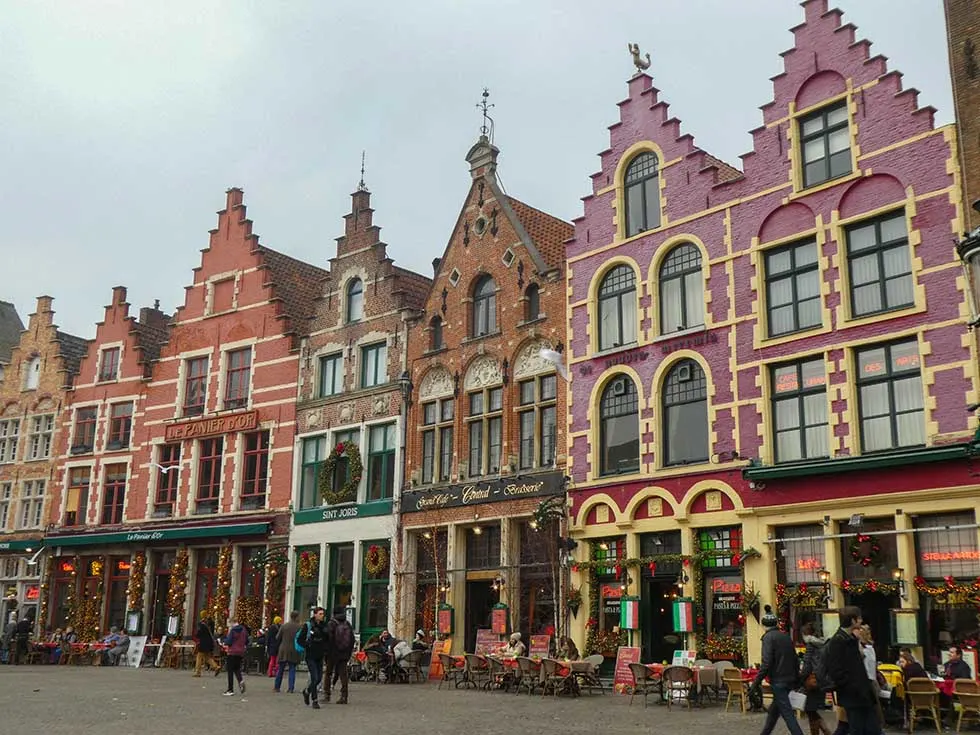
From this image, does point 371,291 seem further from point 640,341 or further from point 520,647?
point 520,647

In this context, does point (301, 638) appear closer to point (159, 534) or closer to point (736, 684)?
point (736, 684)

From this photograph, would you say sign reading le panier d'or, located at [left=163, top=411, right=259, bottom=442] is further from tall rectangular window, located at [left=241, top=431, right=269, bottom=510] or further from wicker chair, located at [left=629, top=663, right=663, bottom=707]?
wicker chair, located at [left=629, top=663, right=663, bottom=707]

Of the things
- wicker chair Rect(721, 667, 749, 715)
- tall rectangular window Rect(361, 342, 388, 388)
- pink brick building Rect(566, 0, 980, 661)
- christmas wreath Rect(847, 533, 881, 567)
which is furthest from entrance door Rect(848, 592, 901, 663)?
tall rectangular window Rect(361, 342, 388, 388)

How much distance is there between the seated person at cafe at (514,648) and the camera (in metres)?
22.5

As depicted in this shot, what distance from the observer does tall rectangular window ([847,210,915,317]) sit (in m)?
20.3

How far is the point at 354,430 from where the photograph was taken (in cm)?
3119

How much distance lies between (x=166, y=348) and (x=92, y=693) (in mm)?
18100

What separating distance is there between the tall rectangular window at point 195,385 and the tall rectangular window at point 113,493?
3.67 m

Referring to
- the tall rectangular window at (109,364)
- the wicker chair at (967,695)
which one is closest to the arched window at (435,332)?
the tall rectangular window at (109,364)

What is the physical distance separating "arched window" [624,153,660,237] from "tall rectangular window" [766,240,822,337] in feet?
11.5

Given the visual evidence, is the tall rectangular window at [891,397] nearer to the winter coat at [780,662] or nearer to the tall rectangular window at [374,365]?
the winter coat at [780,662]

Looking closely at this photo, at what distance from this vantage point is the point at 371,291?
→ 104 ft

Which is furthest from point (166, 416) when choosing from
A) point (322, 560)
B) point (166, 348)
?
point (322, 560)

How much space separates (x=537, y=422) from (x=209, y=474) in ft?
44.7
